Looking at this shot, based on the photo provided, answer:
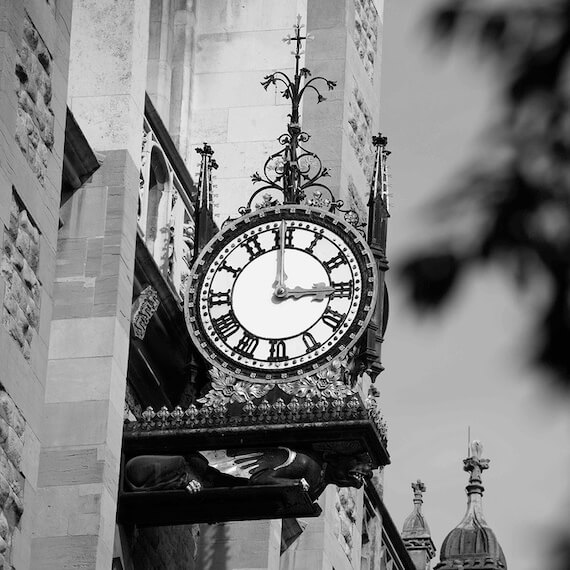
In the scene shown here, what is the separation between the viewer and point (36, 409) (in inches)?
458

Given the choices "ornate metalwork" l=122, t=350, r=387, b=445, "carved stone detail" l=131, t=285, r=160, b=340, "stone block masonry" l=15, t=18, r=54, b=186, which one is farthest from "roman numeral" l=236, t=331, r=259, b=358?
"stone block masonry" l=15, t=18, r=54, b=186

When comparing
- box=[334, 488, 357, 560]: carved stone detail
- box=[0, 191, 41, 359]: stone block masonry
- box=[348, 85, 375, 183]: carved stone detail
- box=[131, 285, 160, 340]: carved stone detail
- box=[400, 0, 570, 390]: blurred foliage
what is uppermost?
box=[348, 85, 375, 183]: carved stone detail

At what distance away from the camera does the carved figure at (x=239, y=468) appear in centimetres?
1479

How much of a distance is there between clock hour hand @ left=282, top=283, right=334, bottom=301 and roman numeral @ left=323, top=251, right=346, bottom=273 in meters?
0.18

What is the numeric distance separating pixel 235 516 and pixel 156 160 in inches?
189

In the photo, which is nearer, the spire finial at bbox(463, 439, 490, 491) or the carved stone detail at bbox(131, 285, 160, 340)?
the carved stone detail at bbox(131, 285, 160, 340)

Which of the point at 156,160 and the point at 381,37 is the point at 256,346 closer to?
the point at 156,160

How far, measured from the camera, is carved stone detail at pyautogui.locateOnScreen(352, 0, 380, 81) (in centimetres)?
2358

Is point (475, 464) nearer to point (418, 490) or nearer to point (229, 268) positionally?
point (418, 490)

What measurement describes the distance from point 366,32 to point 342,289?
30.4 feet

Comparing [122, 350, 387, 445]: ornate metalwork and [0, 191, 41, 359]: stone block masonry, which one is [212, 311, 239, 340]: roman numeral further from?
[0, 191, 41, 359]: stone block masonry

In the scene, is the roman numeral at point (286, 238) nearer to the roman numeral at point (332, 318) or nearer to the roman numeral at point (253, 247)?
the roman numeral at point (253, 247)

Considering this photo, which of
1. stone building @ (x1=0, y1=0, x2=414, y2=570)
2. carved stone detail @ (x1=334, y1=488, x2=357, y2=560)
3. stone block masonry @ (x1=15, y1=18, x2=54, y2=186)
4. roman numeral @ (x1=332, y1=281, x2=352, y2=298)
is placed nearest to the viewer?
stone building @ (x1=0, y1=0, x2=414, y2=570)

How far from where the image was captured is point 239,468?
48.8 ft
